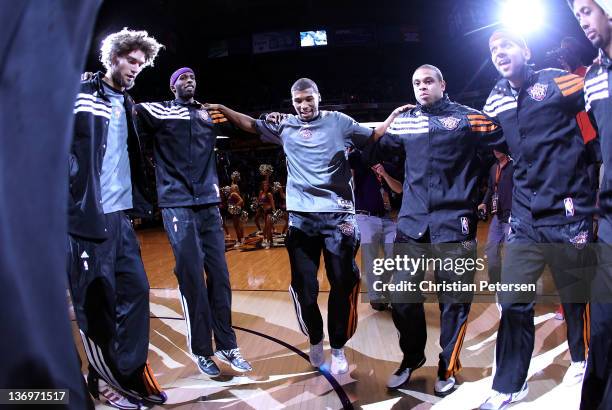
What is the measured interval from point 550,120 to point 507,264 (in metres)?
0.76

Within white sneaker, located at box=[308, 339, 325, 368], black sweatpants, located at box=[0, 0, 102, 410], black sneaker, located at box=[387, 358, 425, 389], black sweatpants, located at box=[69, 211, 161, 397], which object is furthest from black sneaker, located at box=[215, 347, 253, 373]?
black sweatpants, located at box=[0, 0, 102, 410]

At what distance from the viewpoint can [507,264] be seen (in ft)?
7.66

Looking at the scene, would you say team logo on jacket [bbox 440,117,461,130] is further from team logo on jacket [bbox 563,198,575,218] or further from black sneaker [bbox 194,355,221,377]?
black sneaker [bbox 194,355,221,377]

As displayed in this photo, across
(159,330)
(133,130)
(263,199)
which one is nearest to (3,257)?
(133,130)

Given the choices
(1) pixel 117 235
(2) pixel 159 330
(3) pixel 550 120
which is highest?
(3) pixel 550 120

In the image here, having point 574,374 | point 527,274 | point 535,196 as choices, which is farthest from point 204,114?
point 574,374

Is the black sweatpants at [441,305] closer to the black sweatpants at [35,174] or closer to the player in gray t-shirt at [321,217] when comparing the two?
the player in gray t-shirt at [321,217]

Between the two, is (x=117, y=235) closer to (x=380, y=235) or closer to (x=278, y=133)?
(x=278, y=133)

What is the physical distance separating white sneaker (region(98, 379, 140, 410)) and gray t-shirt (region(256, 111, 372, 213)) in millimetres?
1512

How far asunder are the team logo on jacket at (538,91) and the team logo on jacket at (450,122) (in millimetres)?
446

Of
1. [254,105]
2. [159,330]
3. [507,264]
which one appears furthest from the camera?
[254,105]

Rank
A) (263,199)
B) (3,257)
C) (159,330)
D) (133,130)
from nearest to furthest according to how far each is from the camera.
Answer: (3,257) → (133,130) → (159,330) → (263,199)

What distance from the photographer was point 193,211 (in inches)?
118

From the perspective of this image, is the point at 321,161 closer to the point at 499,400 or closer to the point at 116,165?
the point at 116,165
